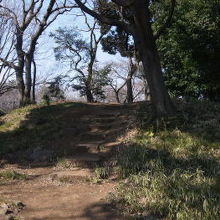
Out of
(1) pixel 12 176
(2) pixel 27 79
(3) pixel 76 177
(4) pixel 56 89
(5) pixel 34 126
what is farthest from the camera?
(4) pixel 56 89

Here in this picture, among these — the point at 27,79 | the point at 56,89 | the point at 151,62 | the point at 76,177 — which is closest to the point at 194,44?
the point at 151,62

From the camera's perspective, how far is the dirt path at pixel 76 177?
559 centimetres

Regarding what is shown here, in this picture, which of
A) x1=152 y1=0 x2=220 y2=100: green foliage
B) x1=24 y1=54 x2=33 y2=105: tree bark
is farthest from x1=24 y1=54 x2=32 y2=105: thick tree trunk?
x1=152 y1=0 x2=220 y2=100: green foliage

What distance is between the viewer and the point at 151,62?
932cm

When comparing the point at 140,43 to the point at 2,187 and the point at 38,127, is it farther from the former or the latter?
the point at 2,187

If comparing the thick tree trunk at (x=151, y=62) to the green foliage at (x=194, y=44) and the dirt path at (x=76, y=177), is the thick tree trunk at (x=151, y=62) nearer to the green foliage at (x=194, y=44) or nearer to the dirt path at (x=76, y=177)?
the dirt path at (x=76, y=177)

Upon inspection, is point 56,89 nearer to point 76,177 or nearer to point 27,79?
point 27,79

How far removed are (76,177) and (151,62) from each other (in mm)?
3342

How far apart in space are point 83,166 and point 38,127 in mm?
3132

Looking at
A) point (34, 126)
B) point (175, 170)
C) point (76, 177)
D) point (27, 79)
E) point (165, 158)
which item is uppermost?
point (27, 79)

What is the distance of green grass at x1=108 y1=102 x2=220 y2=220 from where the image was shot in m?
5.18

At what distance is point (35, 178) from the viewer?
7.57 metres

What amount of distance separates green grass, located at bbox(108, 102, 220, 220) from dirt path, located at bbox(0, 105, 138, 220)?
43 cm

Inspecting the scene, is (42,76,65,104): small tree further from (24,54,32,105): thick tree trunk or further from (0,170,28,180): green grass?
(0,170,28,180): green grass
